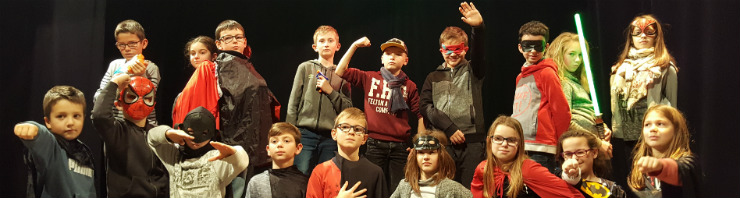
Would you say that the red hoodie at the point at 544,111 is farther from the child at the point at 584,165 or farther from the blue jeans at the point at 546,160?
the child at the point at 584,165

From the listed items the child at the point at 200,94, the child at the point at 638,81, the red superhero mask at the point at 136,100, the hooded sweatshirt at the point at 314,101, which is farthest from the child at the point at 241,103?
the child at the point at 638,81

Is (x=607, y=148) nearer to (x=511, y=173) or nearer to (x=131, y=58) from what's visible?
(x=511, y=173)

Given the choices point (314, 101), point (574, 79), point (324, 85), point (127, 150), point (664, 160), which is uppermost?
point (574, 79)

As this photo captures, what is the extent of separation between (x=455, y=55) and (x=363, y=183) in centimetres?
100

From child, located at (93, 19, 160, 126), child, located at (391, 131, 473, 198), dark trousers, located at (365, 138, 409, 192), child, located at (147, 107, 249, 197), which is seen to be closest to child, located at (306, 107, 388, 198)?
child, located at (391, 131, 473, 198)

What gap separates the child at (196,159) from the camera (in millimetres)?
4137

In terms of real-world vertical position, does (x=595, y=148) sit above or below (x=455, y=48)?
below

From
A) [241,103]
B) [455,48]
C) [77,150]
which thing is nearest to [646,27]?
[455,48]

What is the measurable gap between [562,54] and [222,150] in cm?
208

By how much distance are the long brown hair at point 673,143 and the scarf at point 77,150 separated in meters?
3.02

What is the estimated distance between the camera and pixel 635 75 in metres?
4.36

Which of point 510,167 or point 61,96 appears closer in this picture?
point 510,167

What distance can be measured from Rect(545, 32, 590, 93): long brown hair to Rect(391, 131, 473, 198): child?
98cm

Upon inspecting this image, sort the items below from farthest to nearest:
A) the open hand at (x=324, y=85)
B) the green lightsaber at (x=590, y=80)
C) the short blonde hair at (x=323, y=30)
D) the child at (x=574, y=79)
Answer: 1. the short blonde hair at (x=323, y=30)
2. the open hand at (x=324, y=85)
3. the child at (x=574, y=79)
4. the green lightsaber at (x=590, y=80)
